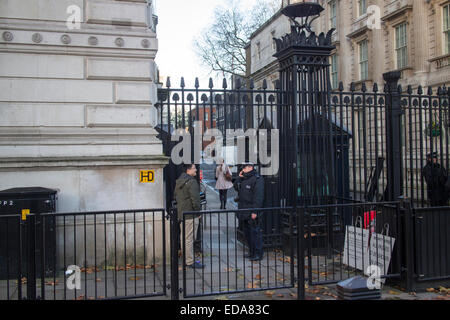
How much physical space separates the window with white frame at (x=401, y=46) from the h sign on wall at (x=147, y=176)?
17817 mm

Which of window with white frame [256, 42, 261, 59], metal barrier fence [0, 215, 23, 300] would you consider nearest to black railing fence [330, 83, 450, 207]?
metal barrier fence [0, 215, 23, 300]

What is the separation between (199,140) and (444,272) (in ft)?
14.7

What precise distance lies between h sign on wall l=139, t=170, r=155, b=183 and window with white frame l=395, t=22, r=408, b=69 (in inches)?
701

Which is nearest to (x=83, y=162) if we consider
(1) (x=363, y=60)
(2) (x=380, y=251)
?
(2) (x=380, y=251)

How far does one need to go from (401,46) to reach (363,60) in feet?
11.1

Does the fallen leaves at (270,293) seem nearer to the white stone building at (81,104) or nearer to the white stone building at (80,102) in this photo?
the white stone building at (81,104)

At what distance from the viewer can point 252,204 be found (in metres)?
7.59

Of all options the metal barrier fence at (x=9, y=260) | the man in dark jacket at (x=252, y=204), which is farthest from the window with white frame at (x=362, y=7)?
the metal barrier fence at (x=9, y=260)

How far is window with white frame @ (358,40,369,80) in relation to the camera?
24.3 metres

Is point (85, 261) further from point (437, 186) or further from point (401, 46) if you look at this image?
point (401, 46)

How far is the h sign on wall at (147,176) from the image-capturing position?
723 centimetres

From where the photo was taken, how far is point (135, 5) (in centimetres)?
729

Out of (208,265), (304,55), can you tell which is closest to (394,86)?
(304,55)

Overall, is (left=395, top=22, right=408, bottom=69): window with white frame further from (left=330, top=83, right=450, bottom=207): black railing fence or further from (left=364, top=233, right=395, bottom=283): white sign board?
(left=364, top=233, right=395, bottom=283): white sign board
